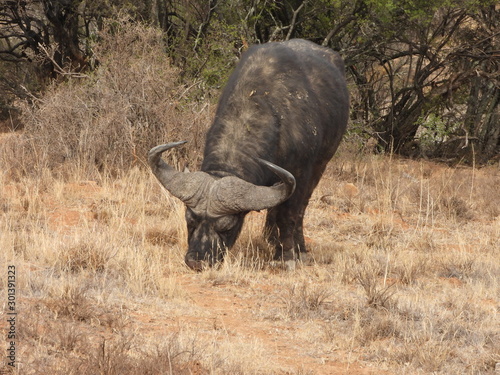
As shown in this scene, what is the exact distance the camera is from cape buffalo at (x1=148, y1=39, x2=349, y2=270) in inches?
266

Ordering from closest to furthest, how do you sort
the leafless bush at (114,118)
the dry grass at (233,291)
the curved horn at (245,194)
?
1. the dry grass at (233,291)
2. the curved horn at (245,194)
3. the leafless bush at (114,118)

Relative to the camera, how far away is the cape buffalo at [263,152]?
6.76 m

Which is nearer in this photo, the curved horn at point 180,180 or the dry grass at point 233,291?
the dry grass at point 233,291

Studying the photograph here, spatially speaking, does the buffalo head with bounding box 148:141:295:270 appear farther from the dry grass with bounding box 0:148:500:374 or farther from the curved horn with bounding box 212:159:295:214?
the dry grass with bounding box 0:148:500:374

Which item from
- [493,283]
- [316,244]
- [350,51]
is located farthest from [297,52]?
[350,51]

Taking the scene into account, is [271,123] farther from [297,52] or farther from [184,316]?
[184,316]

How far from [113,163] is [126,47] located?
6.80 ft

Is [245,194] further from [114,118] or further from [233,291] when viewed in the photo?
[114,118]

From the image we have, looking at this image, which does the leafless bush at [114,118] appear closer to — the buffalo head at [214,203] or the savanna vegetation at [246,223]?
the savanna vegetation at [246,223]

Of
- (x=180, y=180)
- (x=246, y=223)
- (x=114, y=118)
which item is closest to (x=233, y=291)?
(x=180, y=180)

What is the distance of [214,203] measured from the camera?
6.70m

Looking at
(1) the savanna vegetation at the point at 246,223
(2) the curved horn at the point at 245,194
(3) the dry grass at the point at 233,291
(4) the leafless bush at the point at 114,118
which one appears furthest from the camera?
(4) the leafless bush at the point at 114,118

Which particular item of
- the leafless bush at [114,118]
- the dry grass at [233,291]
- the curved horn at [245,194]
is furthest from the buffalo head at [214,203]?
the leafless bush at [114,118]

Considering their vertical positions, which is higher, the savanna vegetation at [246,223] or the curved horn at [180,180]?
the curved horn at [180,180]
